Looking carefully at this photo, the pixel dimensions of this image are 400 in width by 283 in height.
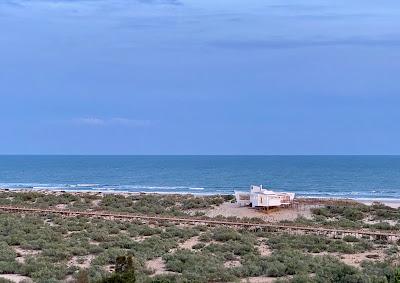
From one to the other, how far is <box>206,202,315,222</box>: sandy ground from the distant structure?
0.38 m

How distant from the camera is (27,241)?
1014 inches

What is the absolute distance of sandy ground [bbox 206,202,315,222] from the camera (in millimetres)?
36812

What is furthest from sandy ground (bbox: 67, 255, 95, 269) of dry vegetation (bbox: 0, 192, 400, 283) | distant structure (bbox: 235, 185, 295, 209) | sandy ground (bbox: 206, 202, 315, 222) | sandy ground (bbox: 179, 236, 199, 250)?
distant structure (bbox: 235, 185, 295, 209)

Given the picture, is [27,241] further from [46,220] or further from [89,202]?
[89,202]

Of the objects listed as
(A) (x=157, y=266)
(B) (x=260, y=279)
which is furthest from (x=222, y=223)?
(B) (x=260, y=279)

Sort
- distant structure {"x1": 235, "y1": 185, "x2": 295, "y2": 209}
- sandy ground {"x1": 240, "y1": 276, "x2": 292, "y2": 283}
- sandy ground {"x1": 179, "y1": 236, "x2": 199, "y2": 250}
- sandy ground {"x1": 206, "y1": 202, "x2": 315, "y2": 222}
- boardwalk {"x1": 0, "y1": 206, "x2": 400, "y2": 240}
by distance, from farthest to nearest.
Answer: distant structure {"x1": 235, "y1": 185, "x2": 295, "y2": 209}
sandy ground {"x1": 206, "y1": 202, "x2": 315, "y2": 222}
boardwalk {"x1": 0, "y1": 206, "x2": 400, "y2": 240}
sandy ground {"x1": 179, "y1": 236, "x2": 199, "y2": 250}
sandy ground {"x1": 240, "y1": 276, "x2": 292, "y2": 283}

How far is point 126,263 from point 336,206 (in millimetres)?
27049

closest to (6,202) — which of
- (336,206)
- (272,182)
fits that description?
(336,206)

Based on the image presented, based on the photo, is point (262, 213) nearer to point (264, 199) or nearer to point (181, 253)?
point (264, 199)

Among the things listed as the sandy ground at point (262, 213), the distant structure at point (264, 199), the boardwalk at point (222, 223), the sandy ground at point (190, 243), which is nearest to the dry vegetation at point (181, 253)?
the sandy ground at point (190, 243)

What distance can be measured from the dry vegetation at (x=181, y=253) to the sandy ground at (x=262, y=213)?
187cm

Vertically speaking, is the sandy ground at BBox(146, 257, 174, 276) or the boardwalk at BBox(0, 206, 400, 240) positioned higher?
the boardwalk at BBox(0, 206, 400, 240)

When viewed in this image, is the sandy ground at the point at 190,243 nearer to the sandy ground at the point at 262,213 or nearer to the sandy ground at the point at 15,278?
the sandy ground at the point at 15,278

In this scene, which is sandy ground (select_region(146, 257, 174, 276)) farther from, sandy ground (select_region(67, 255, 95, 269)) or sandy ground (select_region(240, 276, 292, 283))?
sandy ground (select_region(240, 276, 292, 283))
